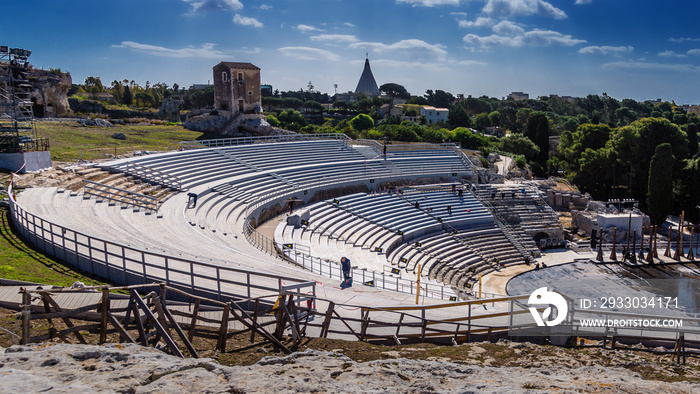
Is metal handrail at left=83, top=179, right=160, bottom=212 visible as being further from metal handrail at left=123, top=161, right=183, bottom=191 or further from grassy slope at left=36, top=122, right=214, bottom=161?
grassy slope at left=36, top=122, right=214, bottom=161

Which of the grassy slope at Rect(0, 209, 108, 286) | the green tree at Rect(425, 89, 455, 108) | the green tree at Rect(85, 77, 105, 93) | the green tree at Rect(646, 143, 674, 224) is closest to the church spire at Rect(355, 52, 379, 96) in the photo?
the green tree at Rect(425, 89, 455, 108)

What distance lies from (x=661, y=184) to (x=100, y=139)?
43.0 metres

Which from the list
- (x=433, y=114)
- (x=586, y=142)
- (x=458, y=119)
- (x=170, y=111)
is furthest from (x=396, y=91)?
(x=586, y=142)

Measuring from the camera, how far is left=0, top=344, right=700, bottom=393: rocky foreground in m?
5.03

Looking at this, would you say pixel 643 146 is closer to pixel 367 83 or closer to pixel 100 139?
pixel 100 139

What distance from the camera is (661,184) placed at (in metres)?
39.5

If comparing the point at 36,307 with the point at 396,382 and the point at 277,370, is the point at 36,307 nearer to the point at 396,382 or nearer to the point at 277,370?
the point at 277,370

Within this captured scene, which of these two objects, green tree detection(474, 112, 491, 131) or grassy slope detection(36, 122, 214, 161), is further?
green tree detection(474, 112, 491, 131)

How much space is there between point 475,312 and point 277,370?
6.82 meters

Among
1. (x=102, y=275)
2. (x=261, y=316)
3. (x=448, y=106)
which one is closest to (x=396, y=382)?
(x=261, y=316)

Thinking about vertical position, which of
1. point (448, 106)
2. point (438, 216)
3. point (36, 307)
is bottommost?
point (438, 216)

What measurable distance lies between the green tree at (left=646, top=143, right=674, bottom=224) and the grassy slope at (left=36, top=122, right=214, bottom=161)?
3770 cm

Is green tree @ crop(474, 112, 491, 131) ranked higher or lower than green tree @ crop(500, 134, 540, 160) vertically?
higher

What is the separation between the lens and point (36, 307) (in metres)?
8.25
